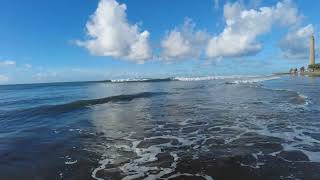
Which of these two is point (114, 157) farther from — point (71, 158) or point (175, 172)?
point (175, 172)

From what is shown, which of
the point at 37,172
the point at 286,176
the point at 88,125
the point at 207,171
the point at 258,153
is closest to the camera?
the point at 286,176

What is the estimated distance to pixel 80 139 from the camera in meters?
13.8

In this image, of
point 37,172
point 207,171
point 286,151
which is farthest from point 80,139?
point 286,151

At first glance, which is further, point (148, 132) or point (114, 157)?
point (148, 132)

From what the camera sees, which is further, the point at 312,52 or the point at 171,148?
the point at 312,52

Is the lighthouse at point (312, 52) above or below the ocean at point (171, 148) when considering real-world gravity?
above

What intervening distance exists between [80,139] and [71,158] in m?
3.17

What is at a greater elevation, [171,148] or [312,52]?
[312,52]

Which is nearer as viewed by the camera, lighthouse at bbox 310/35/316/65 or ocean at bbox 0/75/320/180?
ocean at bbox 0/75/320/180

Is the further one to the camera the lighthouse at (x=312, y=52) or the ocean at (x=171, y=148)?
the lighthouse at (x=312, y=52)

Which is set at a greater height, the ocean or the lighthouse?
the lighthouse

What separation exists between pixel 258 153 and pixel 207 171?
2450 millimetres

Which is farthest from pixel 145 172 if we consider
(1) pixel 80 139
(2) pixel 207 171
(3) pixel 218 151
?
(1) pixel 80 139

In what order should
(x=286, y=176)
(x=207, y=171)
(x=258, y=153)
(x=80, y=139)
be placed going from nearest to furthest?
1. (x=286, y=176)
2. (x=207, y=171)
3. (x=258, y=153)
4. (x=80, y=139)
